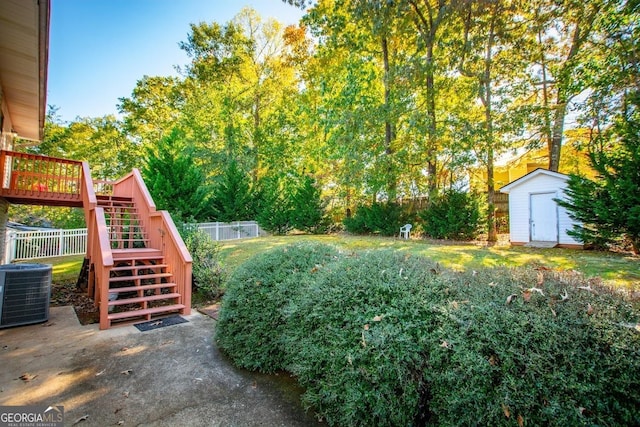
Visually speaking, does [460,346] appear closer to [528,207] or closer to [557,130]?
[528,207]

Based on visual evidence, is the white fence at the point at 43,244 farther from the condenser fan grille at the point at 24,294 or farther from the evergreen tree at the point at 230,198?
the condenser fan grille at the point at 24,294

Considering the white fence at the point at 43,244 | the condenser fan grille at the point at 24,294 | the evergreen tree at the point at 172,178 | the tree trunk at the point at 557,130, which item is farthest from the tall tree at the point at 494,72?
the white fence at the point at 43,244

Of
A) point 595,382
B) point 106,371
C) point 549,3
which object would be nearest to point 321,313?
point 595,382

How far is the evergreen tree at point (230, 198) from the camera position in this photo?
52.1 feet

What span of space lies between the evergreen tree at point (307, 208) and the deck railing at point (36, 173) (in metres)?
9.90

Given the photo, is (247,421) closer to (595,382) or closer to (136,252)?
(595,382)

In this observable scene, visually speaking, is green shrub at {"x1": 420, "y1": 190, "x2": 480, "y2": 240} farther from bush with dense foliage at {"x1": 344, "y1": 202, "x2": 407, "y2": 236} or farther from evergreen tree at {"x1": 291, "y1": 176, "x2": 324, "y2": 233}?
evergreen tree at {"x1": 291, "y1": 176, "x2": 324, "y2": 233}

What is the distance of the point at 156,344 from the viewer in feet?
12.4

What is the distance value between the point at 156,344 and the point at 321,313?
2.75 m

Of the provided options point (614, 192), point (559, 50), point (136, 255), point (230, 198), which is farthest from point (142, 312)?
point (559, 50)

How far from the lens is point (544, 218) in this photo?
1055 cm

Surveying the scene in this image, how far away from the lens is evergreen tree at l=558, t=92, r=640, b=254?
7.54m

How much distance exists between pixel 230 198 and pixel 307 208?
4.25 m

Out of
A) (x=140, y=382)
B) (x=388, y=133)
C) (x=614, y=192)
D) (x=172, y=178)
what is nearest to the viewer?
(x=140, y=382)
